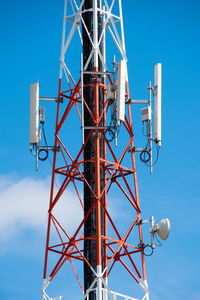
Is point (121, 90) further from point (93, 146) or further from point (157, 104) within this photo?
point (93, 146)

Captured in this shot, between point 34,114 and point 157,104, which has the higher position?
point 157,104

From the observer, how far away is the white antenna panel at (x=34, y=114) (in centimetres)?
7606

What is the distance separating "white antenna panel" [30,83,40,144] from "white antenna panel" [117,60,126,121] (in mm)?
5571

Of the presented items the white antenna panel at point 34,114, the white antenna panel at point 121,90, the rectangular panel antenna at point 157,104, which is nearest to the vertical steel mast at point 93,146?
the white antenna panel at point 121,90

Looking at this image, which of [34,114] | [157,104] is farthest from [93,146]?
[157,104]

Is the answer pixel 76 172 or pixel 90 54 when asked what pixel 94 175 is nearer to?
pixel 76 172

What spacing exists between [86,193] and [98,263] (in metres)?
4.85

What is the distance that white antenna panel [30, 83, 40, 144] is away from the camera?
7606cm

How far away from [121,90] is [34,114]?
19.7 feet

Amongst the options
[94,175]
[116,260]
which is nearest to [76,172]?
[94,175]

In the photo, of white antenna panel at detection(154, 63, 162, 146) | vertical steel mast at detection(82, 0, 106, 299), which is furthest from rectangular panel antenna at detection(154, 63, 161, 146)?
vertical steel mast at detection(82, 0, 106, 299)

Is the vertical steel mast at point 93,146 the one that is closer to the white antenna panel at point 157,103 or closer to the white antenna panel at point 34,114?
the white antenna panel at point 34,114

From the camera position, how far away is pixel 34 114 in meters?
76.6

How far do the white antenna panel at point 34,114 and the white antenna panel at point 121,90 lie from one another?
5571mm
